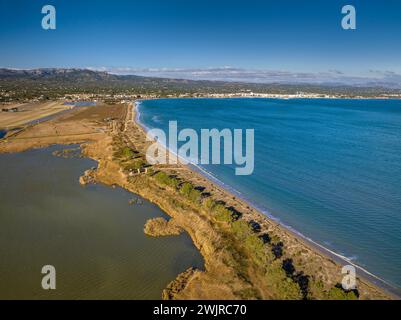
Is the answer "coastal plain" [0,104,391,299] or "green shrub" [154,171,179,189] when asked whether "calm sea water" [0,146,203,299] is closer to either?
"coastal plain" [0,104,391,299]

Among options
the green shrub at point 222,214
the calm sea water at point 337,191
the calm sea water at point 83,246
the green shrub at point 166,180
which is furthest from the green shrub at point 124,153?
the green shrub at point 222,214

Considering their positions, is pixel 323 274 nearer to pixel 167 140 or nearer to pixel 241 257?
pixel 241 257

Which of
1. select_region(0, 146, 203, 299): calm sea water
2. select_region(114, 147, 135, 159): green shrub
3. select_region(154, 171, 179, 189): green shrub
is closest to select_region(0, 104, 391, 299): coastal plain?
select_region(154, 171, 179, 189): green shrub

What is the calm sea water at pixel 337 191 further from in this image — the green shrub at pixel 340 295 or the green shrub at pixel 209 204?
the green shrub at pixel 209 204

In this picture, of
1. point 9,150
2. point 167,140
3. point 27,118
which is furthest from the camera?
point 27,118

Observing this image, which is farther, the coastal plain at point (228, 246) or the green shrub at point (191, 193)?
the green shrub at point (191, 193)

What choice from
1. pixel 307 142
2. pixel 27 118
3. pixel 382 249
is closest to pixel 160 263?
pixel 382 249

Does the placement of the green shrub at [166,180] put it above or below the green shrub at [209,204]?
above

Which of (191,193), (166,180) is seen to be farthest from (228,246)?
(166,180)
